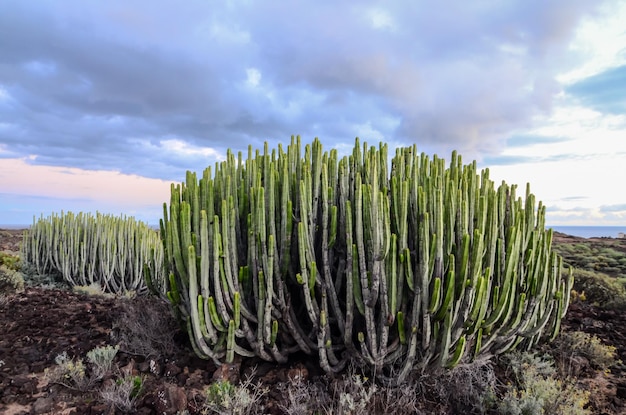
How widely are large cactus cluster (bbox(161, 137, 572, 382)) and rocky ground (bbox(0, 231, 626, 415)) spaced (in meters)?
→ 0.30

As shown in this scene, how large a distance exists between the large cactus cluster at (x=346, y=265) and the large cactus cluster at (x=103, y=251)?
6.62m

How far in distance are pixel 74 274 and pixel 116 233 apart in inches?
55.9

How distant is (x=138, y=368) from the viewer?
14.8 ft

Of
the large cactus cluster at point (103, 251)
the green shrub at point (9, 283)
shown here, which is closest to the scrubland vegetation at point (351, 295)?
the green shrub at point (9, 283)

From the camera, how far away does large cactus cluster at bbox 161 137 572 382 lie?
3.84 m

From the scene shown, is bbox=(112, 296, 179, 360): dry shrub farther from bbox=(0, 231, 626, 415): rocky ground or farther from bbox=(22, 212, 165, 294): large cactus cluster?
bbox=(22, 212, 165, 294): large cactus cluster

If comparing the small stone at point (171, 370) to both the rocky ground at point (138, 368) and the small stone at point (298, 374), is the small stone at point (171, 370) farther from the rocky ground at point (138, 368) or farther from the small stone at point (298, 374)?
the small stone at point (298, 374)

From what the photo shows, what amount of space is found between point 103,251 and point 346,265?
8.19 metres

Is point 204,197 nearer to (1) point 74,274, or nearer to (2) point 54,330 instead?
(2) point 54,330

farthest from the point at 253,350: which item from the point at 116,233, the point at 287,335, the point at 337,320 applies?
the point at 116,233

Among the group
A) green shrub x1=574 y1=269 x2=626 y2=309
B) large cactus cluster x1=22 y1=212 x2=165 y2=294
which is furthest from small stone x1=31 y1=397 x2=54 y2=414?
green shrub x1=574 y1=269 x2=626 y2=309

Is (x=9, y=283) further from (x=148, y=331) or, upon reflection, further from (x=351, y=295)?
(x=351, y=295)

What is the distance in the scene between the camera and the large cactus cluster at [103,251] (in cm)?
1055

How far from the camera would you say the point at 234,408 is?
3471 mm
